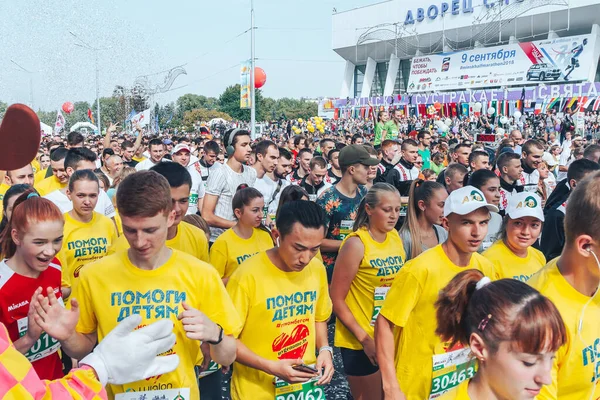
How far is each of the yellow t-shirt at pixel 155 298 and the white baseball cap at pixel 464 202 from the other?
1.37 meters

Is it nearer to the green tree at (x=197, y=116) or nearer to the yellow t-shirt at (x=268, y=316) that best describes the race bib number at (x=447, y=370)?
the yellow t-shirt at (x=268, y=316)

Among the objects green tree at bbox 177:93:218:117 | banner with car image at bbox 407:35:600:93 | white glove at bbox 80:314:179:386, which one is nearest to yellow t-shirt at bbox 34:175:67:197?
white glove at bbox 80:314:179:386

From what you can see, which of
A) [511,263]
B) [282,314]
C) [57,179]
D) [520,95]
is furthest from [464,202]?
[520,95]

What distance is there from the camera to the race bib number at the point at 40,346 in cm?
318

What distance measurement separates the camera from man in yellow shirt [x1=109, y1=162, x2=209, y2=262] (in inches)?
151

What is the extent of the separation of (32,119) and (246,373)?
1870 millimetres

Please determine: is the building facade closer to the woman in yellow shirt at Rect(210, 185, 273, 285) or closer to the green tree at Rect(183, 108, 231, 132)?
the green tree at Rect(183, 108, 231, 132)


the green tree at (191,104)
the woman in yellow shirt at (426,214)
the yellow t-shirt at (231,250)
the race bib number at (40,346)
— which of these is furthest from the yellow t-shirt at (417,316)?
the green tree at (191,104)

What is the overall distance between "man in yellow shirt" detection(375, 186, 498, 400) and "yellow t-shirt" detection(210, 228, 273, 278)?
161 cm

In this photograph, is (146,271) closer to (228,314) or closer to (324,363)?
(228,314)

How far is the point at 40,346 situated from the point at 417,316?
205 cm

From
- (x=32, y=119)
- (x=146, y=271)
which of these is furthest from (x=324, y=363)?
(x=32, y=119)

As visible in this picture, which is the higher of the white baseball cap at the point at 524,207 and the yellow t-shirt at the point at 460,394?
the white baseball cap at the point at 524,207

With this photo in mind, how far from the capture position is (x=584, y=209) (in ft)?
7.40
